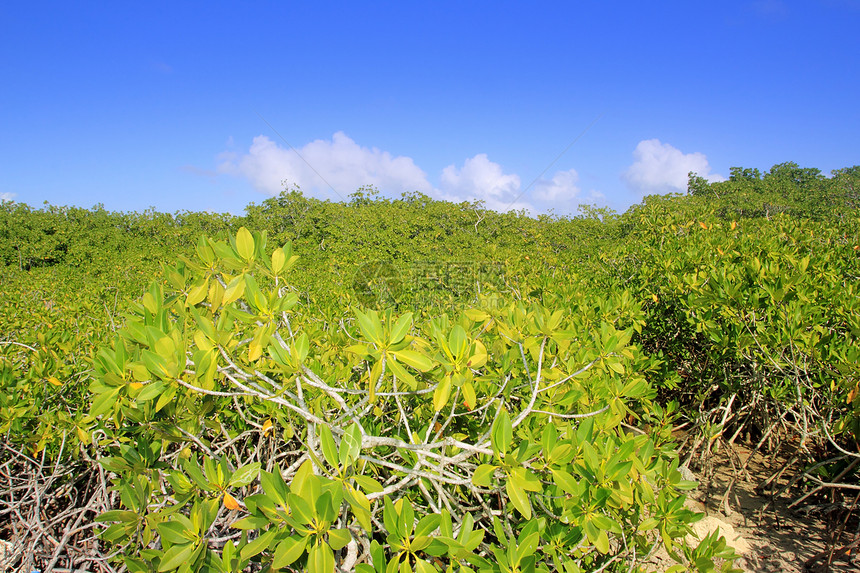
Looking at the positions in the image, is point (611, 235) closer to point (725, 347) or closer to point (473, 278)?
point (473, 278)

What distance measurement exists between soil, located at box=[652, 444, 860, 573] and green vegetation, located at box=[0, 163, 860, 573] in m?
0.15

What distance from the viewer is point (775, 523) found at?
2.64 meters

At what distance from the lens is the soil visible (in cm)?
228

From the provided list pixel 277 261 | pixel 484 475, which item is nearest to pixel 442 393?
pixel 484 475

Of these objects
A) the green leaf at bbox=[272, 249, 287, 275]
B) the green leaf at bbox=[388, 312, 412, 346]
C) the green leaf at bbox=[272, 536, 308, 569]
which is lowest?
the green leaf at bbox=[272, 536, 308, 569]

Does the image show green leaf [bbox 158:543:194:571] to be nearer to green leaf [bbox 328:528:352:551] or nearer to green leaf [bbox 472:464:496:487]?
green leaf [bbox 328:528:352:551]

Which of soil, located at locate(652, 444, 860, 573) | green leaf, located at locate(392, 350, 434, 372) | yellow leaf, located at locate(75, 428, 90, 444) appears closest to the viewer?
green leaf, located at locate(392, 350, 434, 372)

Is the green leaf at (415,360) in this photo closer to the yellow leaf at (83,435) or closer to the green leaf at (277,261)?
the green leaf at (277,261)

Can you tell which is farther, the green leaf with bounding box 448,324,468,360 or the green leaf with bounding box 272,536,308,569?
the green leaf with bounding box 448,324,468,360

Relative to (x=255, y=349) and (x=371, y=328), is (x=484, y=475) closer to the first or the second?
(x=371, y=328)

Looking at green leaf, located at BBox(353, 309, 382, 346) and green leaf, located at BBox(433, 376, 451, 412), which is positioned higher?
green leaf, located at BBox(353, 309, 382, 346)

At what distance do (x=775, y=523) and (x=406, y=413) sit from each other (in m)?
2.49

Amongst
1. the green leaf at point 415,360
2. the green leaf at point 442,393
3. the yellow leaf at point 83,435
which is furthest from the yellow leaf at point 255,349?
the yellow leaf at point 83,435

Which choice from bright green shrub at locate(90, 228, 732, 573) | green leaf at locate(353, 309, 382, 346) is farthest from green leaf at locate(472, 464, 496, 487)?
green leaf at locate(353, 309, 382, 346)
